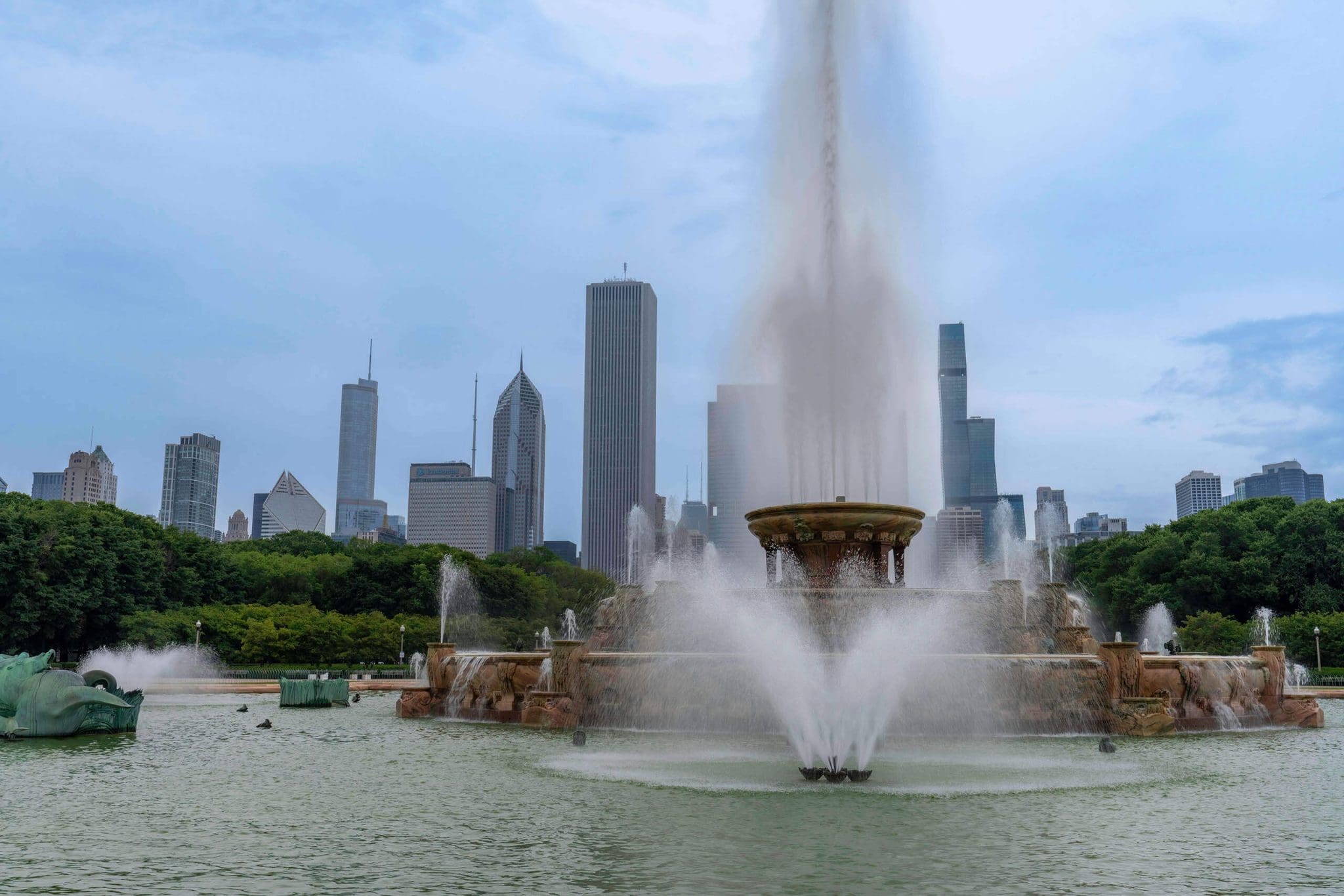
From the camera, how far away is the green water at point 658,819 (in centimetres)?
966

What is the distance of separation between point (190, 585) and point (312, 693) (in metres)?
40.2

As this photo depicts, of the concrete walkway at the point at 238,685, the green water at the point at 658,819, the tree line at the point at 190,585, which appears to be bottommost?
the concrete walkway at the point at 238,685

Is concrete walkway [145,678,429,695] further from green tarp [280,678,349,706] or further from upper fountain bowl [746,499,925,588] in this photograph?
upper fountain bowl [746,499,925,588]

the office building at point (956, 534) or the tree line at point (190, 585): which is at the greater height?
the office building at point (956, 534)

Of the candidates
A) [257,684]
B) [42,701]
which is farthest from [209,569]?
[42,701]

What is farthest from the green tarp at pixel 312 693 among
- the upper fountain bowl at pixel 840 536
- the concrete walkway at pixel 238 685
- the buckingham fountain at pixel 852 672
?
the upper fountain bowl at pixel 840 536

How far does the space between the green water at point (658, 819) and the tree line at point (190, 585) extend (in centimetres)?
4062

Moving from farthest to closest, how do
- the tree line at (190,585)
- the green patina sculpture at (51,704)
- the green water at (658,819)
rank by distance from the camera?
the tree line at (190,585)
the green patina sculpture at (51,704)
the green water at (658,819)

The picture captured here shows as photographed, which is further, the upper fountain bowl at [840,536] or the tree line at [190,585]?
the tree line at [190,585]

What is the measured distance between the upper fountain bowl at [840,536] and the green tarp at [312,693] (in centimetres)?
1414

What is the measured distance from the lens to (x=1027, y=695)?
22.6 meters

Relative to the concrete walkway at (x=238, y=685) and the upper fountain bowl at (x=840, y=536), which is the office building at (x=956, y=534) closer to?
the concrete walkway at (x=238, y=685)

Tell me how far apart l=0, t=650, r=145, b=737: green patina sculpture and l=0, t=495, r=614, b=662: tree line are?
36.5 metres

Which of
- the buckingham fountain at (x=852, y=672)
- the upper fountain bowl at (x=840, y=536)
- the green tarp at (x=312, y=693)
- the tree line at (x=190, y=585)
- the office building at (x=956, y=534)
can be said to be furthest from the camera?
the office building at (x=956, y=534)
